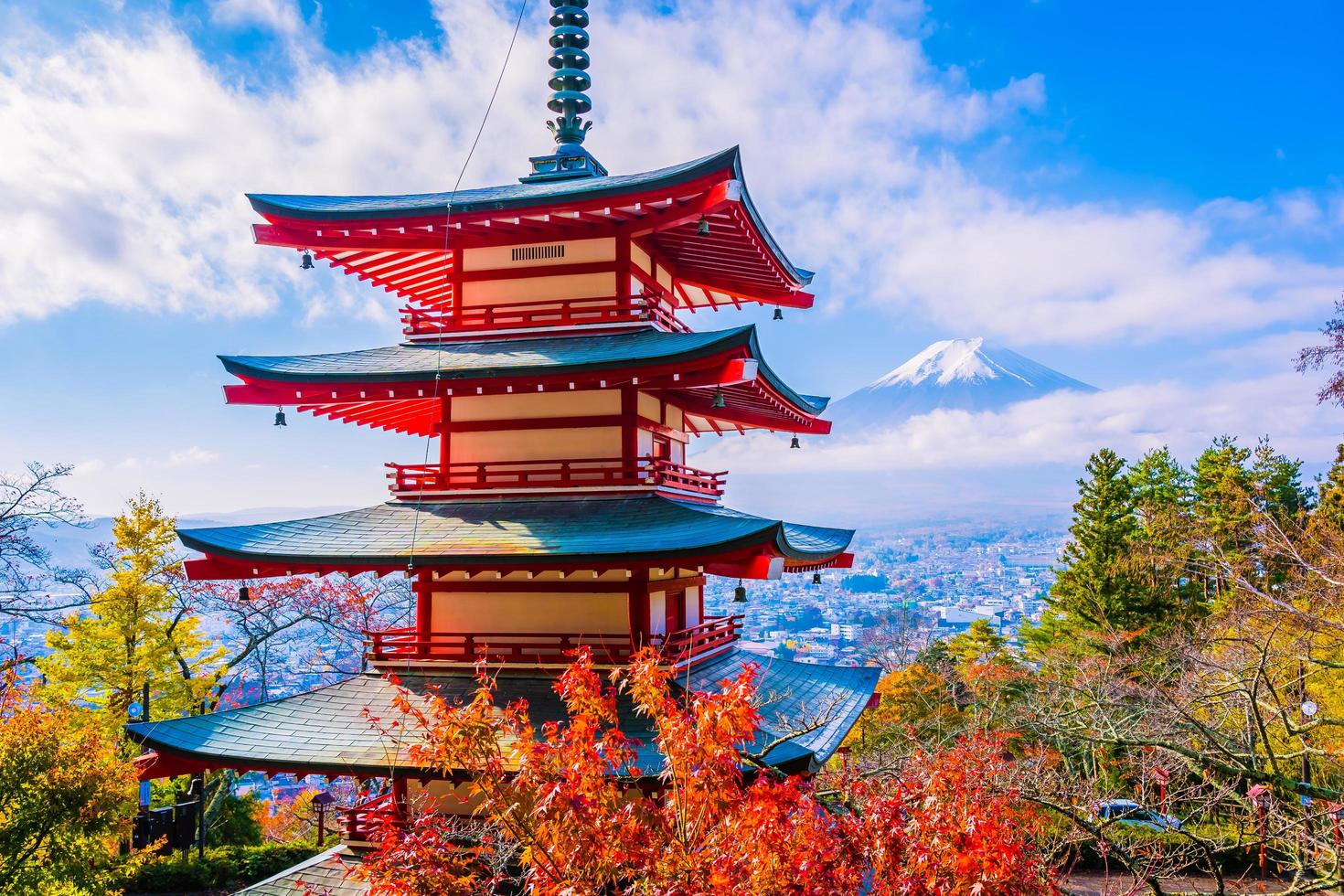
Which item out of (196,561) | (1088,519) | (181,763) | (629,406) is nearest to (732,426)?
(629,406)

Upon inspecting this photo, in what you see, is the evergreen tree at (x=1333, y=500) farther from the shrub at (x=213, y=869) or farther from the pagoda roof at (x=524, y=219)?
the shrub at (x=213, y=869)

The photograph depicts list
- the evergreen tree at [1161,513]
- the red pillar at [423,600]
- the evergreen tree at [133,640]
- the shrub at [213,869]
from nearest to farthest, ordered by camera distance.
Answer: the red pillar at [423,600], the shrub at [213,869], the evergreen tree at [133,640], the evergreen tree at [1161,513]

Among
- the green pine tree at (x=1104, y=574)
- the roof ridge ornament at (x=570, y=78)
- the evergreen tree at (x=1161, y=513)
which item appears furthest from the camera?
the green pine tree at (x=1104, y=574)

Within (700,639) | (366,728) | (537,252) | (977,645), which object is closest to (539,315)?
(537,252)

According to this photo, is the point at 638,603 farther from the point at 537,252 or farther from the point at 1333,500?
the point at 1333,500

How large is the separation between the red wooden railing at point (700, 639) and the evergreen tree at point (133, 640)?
13973 mm

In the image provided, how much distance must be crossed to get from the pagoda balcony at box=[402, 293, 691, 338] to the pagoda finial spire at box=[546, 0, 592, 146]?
4.30 m

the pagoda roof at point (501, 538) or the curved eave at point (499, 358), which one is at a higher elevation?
the curved eave at point (499, 358)

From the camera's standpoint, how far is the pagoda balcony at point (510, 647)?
10.9 metres

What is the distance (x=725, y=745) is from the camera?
6.53 meters

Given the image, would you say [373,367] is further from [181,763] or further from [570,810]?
[570,810]

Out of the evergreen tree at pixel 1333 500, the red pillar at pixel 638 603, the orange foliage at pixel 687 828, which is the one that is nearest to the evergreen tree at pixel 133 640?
the red pillar at pixel 638 603

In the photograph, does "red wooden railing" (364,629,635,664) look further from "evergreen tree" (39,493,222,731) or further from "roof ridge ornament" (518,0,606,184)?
"evergreen tree" (39,493,222,731)

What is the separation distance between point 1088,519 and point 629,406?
2882 centimetres
